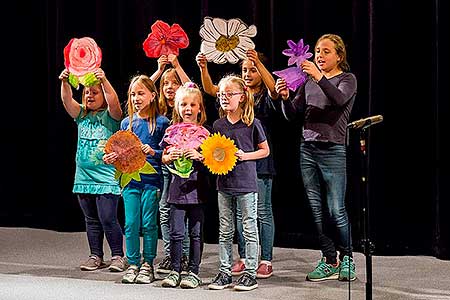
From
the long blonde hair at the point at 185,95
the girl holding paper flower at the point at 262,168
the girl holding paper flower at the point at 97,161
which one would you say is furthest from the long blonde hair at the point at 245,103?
the girl holding paper flower at the point at 97,161

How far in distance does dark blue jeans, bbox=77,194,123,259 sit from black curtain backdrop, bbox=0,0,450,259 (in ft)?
3.31

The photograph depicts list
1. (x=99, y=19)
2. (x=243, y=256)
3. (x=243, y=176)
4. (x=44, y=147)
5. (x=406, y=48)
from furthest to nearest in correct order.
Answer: (x=44, y=147) → (x=99, y=19) → (x=406, y=48) → (x=243, y=256) → (x=243, y=176)

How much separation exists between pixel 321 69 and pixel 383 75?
759mm

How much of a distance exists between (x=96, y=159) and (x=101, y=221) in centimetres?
35

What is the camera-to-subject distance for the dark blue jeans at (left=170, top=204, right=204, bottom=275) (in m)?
4.52

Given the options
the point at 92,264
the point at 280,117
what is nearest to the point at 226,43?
the point at 280,117

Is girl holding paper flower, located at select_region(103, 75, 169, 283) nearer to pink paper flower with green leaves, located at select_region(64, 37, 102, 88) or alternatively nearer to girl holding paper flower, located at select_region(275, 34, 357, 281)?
pink paper flower with green leaves, located at select_region(64, 37, 102, 88)

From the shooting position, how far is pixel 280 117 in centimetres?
561

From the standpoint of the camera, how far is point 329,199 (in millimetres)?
4613

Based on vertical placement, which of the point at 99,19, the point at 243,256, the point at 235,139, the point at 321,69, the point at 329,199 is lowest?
the point at 243,256

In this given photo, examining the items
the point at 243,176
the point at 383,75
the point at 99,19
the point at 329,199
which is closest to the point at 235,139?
the point at 243,176

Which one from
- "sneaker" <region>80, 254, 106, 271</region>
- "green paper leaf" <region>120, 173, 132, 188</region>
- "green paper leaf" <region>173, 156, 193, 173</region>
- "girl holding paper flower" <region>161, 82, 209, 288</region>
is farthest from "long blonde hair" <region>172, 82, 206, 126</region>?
"sneaker" <region>80, 254, 106, 271</region>

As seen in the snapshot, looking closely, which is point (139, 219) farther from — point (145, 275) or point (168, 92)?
point (168, 92)

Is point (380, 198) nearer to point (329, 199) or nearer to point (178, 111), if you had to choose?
point (329, 199)
